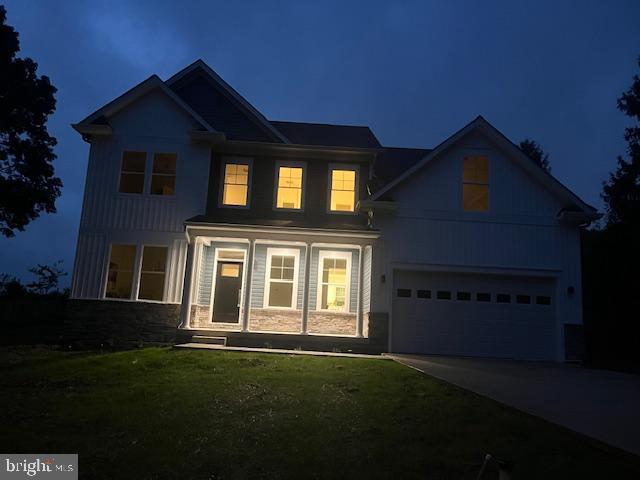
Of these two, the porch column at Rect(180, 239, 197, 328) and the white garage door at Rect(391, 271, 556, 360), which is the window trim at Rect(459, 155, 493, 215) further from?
the porch column at Rect(180, 239, 197, 328)

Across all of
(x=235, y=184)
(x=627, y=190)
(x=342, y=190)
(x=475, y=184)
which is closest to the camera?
(x=475, y=184)

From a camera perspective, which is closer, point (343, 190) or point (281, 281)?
point (281, 281)

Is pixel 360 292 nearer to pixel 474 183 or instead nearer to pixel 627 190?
pixel 474 183

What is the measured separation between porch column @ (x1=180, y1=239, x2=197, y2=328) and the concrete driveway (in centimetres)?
555

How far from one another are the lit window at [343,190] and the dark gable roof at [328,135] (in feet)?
4.71

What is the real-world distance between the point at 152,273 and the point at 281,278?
→ 3747 mm

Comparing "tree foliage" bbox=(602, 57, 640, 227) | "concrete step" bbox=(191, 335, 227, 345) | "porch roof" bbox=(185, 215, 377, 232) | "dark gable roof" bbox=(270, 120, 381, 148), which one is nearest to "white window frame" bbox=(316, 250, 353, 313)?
"porch roof" bbox=(185, 215, 377, 232)

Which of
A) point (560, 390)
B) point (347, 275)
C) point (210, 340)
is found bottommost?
point (560, 390)

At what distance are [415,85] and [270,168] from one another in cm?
17921

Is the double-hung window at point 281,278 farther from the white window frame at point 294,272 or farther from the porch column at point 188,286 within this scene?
the porch column at point 188,286

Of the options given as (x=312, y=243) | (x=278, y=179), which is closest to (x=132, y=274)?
(x=278, y=179)

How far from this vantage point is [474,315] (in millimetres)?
14078

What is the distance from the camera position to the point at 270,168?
15.9 meters

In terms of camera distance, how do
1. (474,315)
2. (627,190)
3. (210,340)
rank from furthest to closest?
1. (627,190)
2. (474,315)
3. (210,340)
